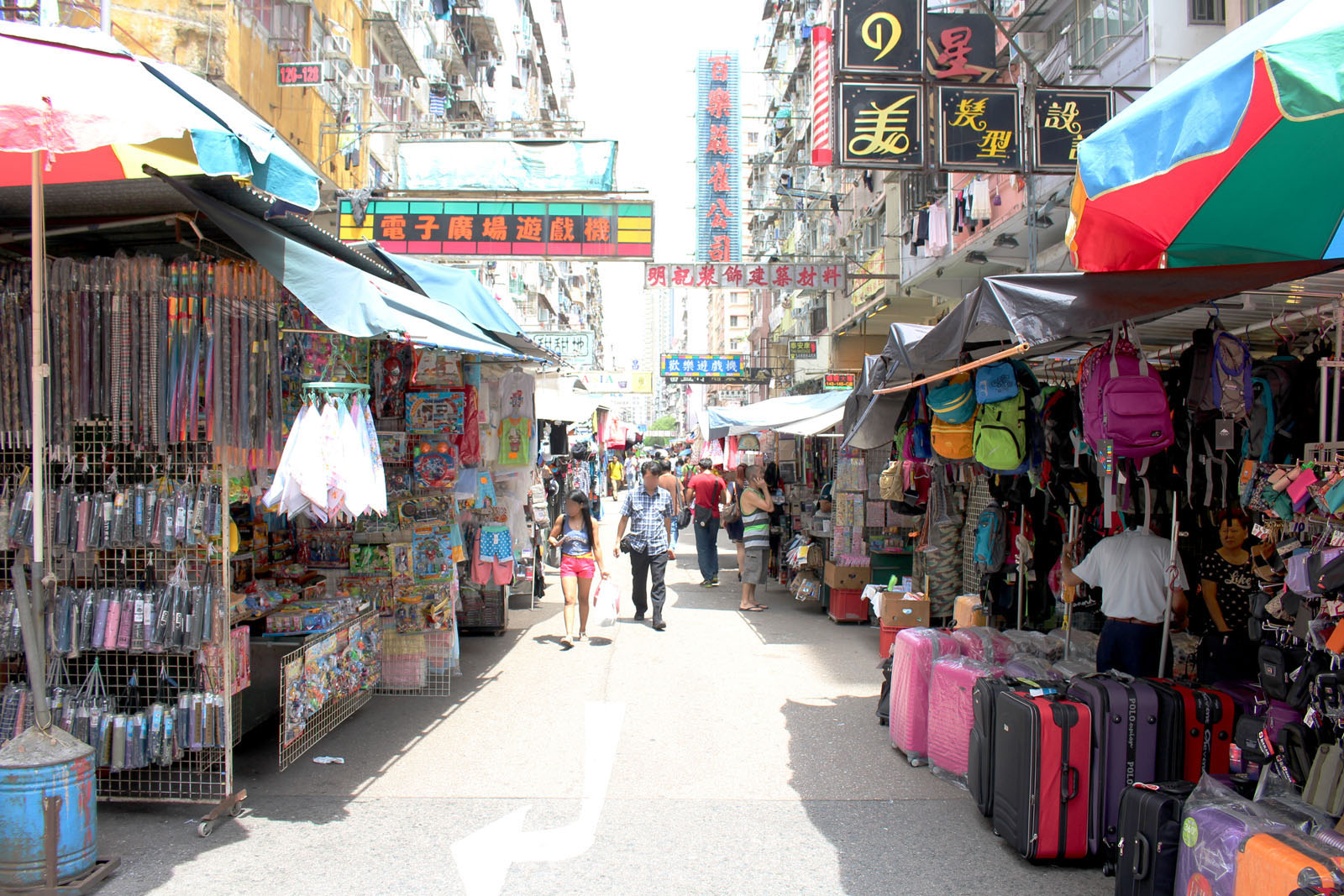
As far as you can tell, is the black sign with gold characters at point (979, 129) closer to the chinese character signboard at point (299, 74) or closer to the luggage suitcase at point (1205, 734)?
the luggage suitcase at point (1205, 734)

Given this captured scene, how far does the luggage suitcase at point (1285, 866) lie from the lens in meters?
2.58

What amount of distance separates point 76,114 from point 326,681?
11.4 feet

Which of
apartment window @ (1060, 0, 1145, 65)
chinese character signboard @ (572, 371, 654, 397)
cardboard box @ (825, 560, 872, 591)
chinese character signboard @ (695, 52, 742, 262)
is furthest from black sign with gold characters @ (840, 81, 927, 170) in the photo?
chinese character signboard @ (572, 371, 654, 397)

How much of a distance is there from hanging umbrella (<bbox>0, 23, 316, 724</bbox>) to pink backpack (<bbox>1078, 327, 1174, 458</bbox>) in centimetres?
407

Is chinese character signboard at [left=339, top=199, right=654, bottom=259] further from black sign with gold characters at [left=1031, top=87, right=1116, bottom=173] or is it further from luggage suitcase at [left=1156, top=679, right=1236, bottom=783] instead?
luggage suitcase at [left=1156, top=679, right=1236, bottom=783]

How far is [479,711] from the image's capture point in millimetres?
6527

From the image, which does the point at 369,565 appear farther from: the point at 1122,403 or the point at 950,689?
the point at 1122,403

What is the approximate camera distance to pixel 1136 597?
5.04 m

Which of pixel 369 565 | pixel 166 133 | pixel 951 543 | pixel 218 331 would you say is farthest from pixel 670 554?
pixel 166 133

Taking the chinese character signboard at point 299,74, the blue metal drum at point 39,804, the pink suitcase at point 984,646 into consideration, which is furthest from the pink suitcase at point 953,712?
the chinese character signboard at point 299,74

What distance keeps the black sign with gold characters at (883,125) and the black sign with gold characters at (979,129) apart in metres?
0.26

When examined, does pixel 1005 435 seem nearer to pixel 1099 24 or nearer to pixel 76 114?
pixel 76 114

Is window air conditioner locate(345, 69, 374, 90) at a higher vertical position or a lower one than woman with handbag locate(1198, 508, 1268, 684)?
higher

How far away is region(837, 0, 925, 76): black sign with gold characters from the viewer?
9.62m
